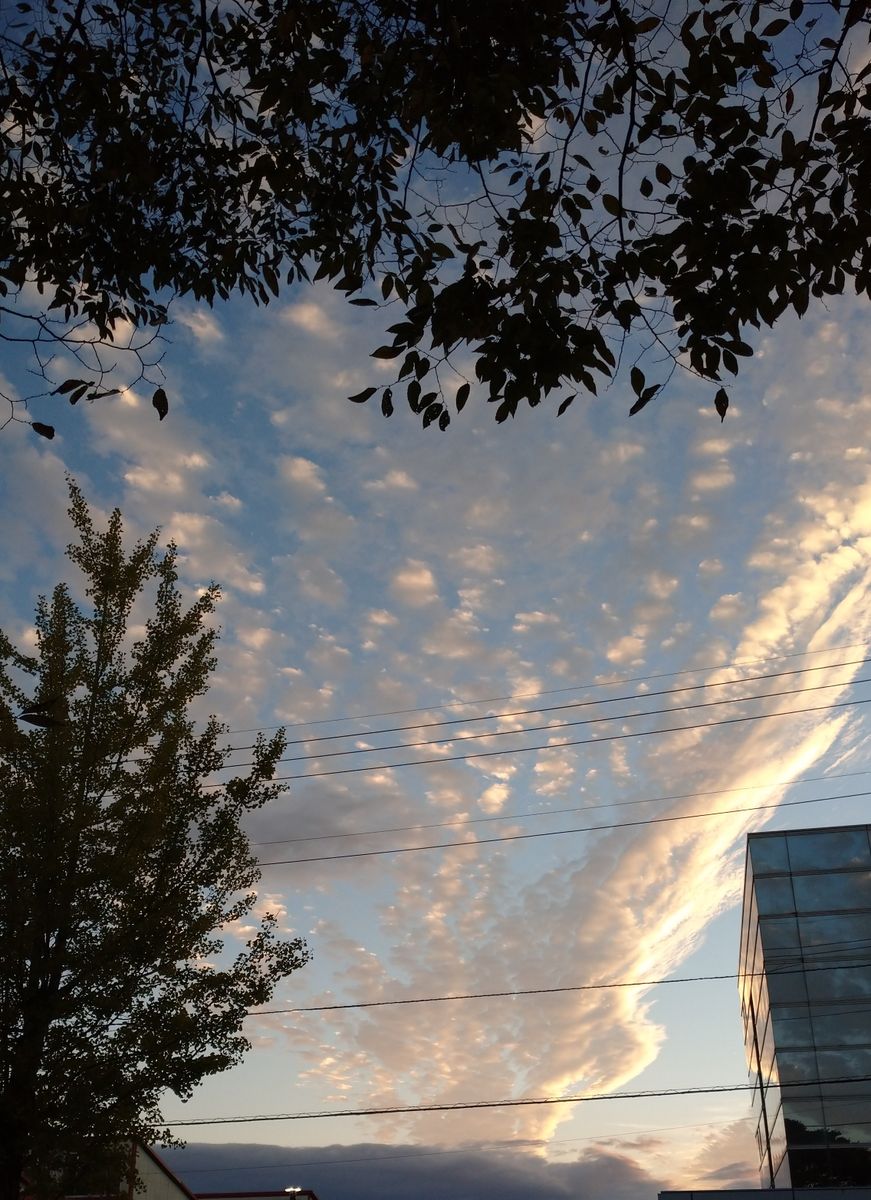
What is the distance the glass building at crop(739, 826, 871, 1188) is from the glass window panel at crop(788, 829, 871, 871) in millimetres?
31

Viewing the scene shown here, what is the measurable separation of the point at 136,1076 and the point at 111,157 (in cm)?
1010

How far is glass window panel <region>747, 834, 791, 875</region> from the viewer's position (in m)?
32.5

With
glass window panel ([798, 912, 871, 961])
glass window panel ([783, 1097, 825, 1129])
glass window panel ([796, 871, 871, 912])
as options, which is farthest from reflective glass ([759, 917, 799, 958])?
glass window panel ([783, 1097, 825, 1129])

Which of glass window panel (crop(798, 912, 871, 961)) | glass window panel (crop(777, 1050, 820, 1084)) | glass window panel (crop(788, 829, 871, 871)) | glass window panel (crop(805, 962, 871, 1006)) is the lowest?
glass window panel (crop(777, 1050, 820, 1084))

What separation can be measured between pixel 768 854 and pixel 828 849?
71.7 inches

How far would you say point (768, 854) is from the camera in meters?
32.7

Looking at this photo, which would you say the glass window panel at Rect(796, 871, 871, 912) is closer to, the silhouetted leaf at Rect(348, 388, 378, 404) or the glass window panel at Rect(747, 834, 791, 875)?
the glass window panel at Rect(747, 834, 791, 875)

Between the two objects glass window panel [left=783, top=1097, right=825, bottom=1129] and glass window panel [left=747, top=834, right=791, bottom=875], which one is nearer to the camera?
glass window panel [left=783, top=1097, right=825, bottom=1129]

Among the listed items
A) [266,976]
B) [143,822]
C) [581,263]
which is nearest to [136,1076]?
[266,976]

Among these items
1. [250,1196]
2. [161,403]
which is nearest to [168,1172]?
[250,1196]

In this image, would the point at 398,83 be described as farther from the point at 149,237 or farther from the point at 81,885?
the point at 81,885

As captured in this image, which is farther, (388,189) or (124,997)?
(124,997)

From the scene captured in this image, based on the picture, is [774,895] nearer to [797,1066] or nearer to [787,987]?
[787,987]

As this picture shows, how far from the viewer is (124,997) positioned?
11.8 metres
